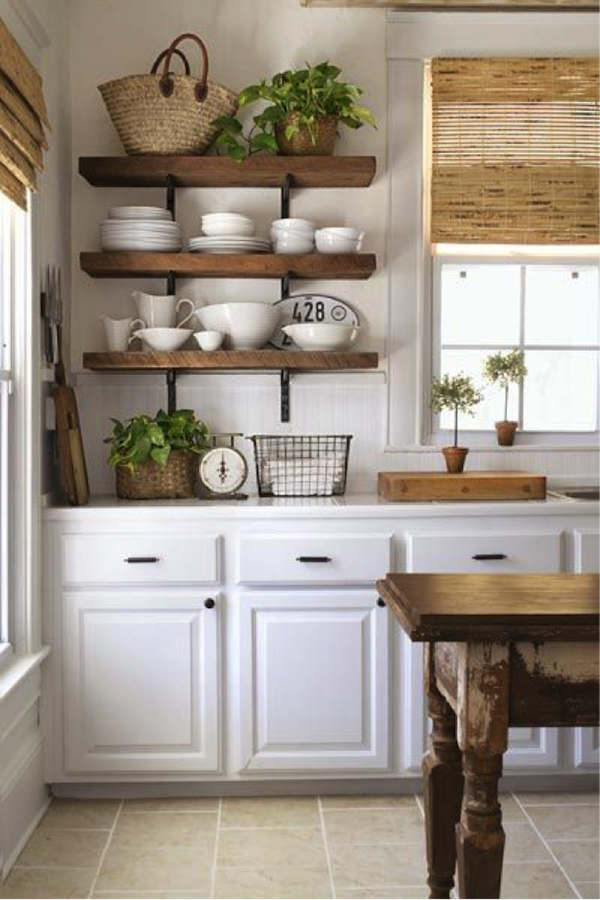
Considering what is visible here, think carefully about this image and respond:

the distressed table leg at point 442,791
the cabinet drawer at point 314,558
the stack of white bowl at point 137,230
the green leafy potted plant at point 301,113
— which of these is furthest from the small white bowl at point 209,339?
the distressed table leg at point 442,791

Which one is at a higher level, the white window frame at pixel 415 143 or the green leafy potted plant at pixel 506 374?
the white window frame at pixel 415 143

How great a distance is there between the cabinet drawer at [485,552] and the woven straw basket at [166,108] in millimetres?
1522

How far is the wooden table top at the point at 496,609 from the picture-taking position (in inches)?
73.3

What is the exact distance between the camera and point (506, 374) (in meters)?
3.71

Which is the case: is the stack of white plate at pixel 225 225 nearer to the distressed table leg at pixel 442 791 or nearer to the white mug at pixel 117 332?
the white mug at pixel 117 332

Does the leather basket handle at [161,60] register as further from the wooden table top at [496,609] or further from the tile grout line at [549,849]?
the tile grout line at [549,849]

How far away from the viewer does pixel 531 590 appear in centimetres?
210

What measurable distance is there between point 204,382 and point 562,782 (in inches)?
70.8

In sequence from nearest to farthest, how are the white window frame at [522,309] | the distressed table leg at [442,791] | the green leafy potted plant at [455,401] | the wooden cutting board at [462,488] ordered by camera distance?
the distressed table leg at [442,791]
the wooden cutting board at [462,488]
the green leafy potted plant at [455,401]
the white window frame at [522,309]

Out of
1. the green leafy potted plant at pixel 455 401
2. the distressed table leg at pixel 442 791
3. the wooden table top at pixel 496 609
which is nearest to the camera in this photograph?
the wooden table top at pixel 496 609

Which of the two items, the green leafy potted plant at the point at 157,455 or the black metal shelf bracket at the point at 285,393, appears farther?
the black metal shelf bracket at the point at 285,393

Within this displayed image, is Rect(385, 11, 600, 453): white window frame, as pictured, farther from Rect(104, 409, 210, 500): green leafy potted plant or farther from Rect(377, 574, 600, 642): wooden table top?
Rect(377, 574, 600, 642): wooden table top

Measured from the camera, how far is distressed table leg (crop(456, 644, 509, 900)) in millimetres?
1908

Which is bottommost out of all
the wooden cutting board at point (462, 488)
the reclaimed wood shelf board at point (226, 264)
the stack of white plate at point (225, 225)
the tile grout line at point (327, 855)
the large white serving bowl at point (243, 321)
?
the tile grout line at point (327, 855)
